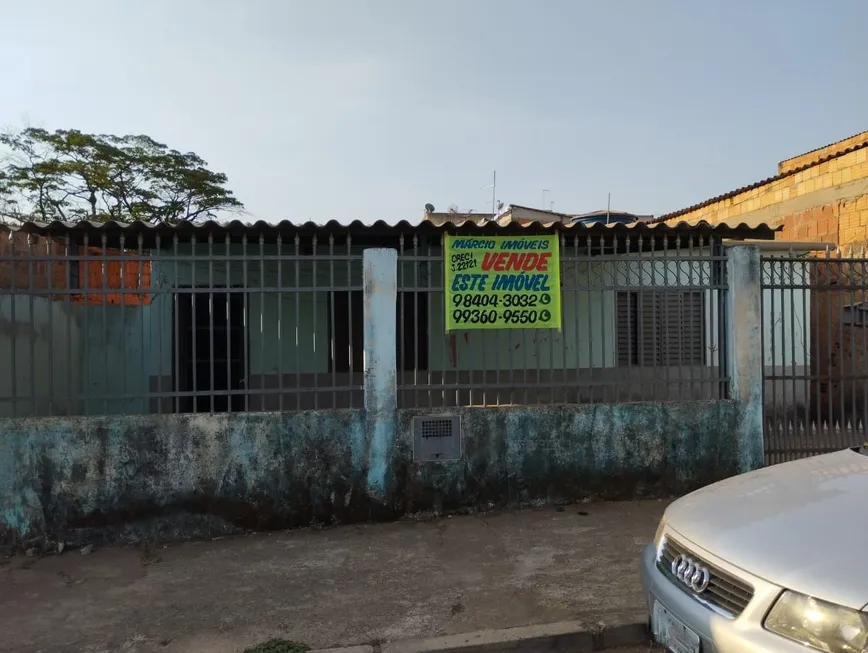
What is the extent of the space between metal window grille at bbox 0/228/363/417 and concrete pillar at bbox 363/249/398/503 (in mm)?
177

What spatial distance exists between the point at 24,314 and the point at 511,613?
15.2 ft

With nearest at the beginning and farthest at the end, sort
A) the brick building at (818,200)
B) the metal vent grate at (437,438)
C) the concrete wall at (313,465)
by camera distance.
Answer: the concrete wall at (313,465) < the metal vent grate at (437,438) < the brick building at (818,200)

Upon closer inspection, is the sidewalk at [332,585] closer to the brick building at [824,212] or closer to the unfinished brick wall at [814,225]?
the brick building at [824,212]

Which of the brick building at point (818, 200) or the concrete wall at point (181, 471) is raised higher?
the brick building at point (818, 200)

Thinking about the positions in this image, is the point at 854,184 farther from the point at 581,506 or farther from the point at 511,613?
the point at 511,613

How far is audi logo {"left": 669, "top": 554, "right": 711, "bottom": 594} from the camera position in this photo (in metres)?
2.46

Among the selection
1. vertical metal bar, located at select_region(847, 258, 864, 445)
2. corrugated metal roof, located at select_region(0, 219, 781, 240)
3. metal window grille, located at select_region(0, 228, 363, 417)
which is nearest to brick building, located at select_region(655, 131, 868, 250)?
vertical metal bar, located at select_region(847, 258, 864, 445)

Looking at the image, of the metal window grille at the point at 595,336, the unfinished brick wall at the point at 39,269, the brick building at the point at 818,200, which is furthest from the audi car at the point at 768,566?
the brick building at the point at 818,200

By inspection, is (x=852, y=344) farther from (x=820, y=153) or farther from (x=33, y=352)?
(x=820, y=153)

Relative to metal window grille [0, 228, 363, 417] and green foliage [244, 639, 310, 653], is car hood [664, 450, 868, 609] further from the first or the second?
metal window grille [0, 228, 363, 417]

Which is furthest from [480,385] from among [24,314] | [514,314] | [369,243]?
[24,314]

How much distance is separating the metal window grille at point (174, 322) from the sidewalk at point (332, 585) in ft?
4.03

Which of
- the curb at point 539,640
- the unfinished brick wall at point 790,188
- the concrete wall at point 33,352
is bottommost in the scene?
the curb at point 539,640

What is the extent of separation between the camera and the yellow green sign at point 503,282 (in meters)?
5.45
